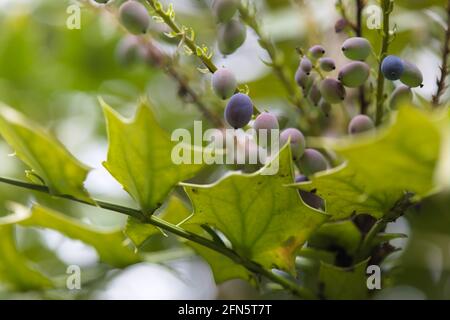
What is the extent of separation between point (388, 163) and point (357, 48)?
0.64 ft

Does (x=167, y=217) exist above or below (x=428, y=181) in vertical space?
above

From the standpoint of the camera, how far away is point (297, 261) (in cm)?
66

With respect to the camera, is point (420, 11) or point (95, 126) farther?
point (95, 126)

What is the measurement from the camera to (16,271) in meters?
0.78

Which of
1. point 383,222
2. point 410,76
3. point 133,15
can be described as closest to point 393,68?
point 410,76

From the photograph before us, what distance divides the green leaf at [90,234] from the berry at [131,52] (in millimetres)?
300

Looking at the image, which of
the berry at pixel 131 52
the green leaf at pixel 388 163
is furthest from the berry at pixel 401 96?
the berry at pixel 131 52

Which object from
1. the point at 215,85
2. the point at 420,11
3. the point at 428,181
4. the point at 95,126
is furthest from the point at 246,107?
the point at 95,126

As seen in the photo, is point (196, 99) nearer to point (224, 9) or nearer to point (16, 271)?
point (224, 9)

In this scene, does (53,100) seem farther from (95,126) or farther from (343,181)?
(343,181)

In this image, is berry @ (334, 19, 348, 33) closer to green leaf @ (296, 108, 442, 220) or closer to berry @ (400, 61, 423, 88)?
berry @ (400, 61, 423, 88)

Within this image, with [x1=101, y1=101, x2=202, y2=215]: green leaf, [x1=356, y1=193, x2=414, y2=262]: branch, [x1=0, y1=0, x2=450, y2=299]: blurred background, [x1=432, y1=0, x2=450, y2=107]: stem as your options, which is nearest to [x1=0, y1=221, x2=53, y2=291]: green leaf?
[x1=0, y1=0, x2=450, y2=299]: blurred background
